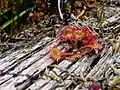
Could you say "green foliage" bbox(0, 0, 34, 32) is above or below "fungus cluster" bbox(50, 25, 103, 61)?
above

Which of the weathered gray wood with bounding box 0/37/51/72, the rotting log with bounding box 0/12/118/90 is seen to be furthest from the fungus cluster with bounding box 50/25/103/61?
the weathered gray wood with bounding box 0/37/51/72

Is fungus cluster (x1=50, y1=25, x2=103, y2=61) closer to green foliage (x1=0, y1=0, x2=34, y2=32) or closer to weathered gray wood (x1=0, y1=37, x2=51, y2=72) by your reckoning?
weathered gray wood (x1=0, y1=37, x2=51, y2=72)

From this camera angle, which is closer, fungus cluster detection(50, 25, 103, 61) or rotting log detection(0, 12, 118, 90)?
rotting log detection(0, 12, 118, 90)

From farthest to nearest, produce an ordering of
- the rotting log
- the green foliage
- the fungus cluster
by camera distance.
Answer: the green foliage → the fungus cluster → the rotting log

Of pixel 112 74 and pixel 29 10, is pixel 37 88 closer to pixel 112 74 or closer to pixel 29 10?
pixel 112 74

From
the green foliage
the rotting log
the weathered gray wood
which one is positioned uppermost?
the green foliage

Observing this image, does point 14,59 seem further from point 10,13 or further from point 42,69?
point 10,13

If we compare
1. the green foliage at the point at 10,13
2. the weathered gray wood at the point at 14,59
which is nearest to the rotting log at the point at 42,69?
the weathered gray wood at the point at 14,59

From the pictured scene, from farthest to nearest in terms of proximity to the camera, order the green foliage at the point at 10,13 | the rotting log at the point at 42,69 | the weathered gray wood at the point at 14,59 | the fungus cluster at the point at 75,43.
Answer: the green foliage at the point at 10,13
the fungus cluster at the point at 75,43
the weathered gray wood at the point at 14,59
the rotting log at the point at 42,69

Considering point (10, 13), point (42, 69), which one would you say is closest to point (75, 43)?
point (42, 69)

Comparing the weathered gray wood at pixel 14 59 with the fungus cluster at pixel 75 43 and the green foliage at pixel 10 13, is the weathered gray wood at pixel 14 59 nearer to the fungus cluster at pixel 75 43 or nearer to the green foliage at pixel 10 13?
the fungus cluster at pixel 75 43

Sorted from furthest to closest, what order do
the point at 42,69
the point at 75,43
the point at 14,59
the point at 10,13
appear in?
the point at 10,13 → the point at 75,43 → the point at 14,59 → the point at 42,69

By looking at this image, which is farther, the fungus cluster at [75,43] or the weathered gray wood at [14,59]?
the fungus cluster at [75,43]

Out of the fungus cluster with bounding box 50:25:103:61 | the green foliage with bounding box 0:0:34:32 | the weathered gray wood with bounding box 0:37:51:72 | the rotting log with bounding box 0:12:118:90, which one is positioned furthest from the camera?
the green foliage with bounding box 0:0:34:32
